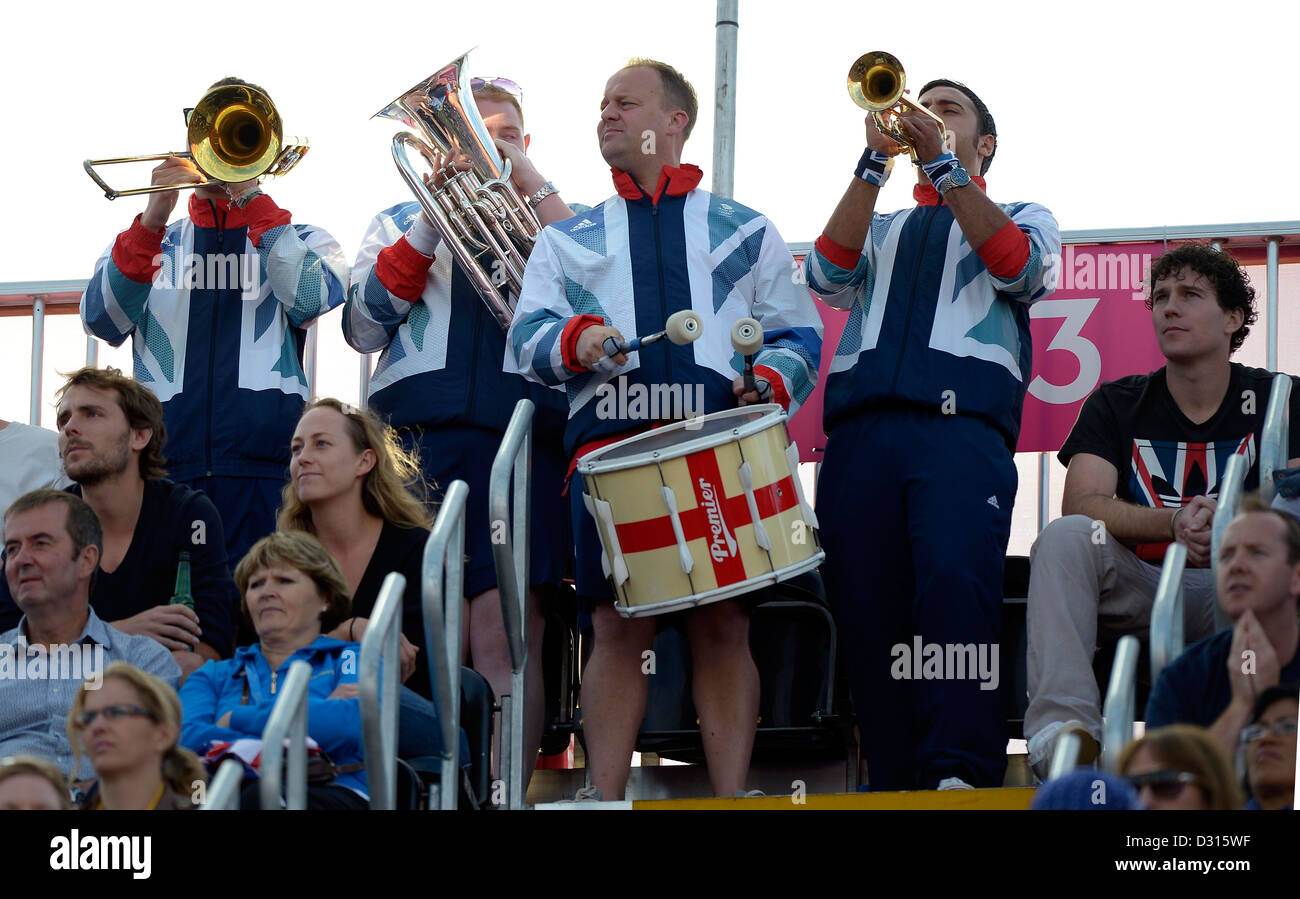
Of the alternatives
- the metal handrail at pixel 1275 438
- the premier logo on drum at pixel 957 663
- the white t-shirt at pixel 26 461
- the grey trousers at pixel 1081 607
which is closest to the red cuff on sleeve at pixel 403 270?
the white t-shirt at pixel 26 461

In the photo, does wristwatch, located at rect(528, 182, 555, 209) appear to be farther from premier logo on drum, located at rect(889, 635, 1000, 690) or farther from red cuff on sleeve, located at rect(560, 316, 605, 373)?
premier logo on drum, located at rect(889, 635, 1000, 690)

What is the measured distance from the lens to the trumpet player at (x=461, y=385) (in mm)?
5273

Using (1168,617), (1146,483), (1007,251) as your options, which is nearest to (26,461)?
(1007,251)

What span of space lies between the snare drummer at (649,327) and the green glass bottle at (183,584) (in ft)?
3.19

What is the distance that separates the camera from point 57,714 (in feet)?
13.6

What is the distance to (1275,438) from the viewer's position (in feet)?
14.6

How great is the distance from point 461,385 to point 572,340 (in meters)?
0.67

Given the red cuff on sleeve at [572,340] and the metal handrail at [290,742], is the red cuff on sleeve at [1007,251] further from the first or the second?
the metal handrail at [290,742]

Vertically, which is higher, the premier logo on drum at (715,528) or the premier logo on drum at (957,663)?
the premier logo on drum at (715,528)

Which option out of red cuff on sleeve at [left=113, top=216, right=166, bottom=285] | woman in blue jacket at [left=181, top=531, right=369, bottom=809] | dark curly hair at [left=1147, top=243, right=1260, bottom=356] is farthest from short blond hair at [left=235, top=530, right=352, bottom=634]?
dark curly hair at [left=1147, top=243, right=1260, bottom=356]

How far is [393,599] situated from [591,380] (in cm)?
147

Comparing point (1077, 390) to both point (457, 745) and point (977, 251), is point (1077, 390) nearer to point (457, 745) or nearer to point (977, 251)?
point (977, 251)

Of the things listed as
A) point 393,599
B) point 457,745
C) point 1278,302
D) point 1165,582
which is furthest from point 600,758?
point 1278,302
